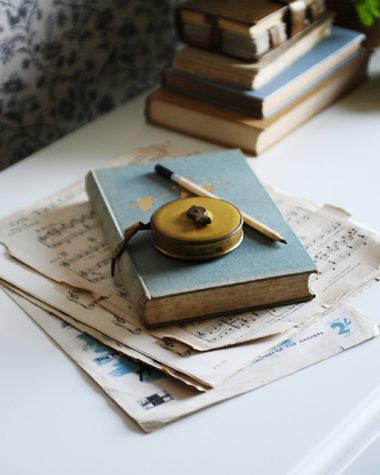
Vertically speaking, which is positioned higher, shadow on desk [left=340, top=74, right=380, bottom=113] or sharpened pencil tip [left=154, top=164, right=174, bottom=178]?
sharpened pencil tip [left=154, top=164, right=174, bottom=178]

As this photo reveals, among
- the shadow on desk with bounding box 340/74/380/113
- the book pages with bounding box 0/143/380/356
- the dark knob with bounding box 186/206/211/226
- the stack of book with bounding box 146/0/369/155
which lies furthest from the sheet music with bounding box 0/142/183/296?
the shadow on desk with bounding box 340/74/380/113

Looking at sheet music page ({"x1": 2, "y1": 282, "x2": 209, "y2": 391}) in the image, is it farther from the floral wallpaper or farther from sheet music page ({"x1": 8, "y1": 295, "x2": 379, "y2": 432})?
the floral wallpaper

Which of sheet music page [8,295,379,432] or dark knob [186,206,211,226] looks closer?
sheet music page [8,295,379,432]

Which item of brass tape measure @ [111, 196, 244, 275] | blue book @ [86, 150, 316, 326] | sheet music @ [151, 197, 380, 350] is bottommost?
sheet music @ [151, 197, 380, 350]

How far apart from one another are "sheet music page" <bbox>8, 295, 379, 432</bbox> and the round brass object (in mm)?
117

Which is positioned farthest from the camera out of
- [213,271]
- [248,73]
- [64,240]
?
[248,73]

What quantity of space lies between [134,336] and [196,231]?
12 cm

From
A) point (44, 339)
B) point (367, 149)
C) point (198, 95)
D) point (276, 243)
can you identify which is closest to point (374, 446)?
point (276, 243)

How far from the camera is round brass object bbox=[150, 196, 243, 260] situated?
82 cm

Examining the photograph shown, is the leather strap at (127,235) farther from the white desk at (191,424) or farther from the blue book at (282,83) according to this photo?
the blue book at (282,83)

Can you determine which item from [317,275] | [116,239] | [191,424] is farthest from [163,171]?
[191,424]

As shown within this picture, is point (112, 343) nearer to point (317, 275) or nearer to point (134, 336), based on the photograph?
point (134, 336)

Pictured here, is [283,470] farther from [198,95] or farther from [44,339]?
[198,95]

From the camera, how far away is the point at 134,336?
798 mm
